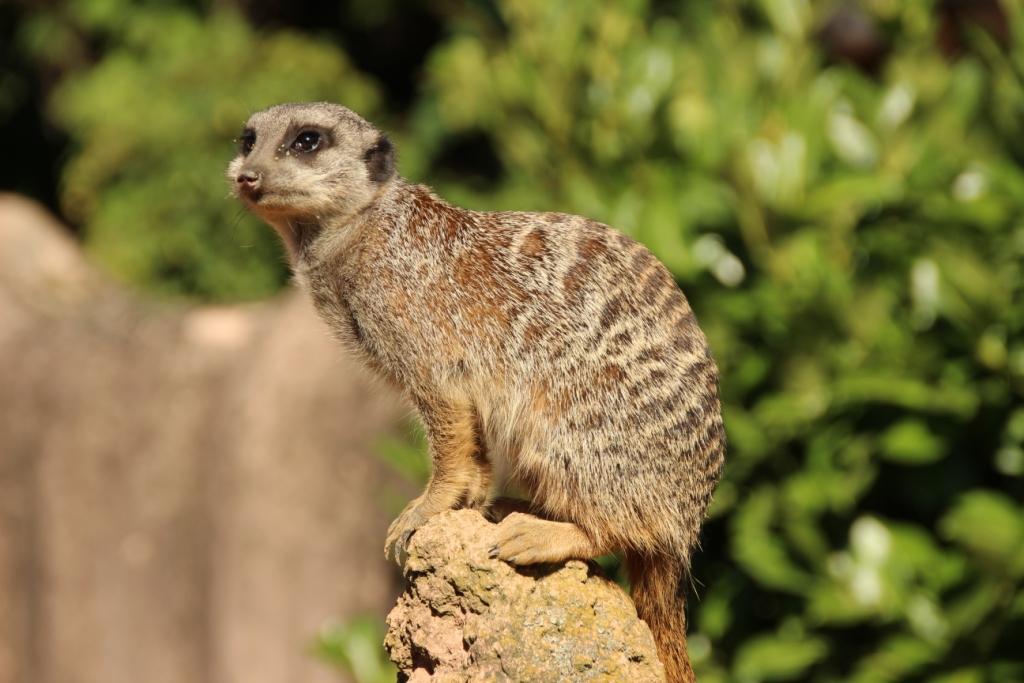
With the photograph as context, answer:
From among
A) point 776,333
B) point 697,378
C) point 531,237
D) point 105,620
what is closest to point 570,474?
point 697,378

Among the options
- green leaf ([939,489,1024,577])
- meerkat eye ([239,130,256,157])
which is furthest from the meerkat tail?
green leaf ([939,489,1024,577])

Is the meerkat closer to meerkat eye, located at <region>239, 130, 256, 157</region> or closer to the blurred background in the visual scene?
meerkat eye, located at <region>239, 130, 256, 157</region>

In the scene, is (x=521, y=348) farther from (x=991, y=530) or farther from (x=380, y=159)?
(x=991, y=530)

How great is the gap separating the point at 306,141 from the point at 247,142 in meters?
0.13

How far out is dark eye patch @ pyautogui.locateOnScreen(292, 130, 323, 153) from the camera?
270cm

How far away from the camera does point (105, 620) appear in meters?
6.34

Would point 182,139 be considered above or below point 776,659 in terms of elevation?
above

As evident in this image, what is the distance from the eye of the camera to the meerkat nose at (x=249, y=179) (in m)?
2.59

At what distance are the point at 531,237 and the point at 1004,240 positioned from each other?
1.79m

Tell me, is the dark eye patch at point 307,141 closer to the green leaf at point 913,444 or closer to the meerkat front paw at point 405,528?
the meerkat front paw at point 405,528

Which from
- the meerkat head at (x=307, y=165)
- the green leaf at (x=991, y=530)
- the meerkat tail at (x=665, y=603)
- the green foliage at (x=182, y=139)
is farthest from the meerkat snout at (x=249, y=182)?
the green foliage at (x=182, y=139)

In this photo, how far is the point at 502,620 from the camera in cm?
227

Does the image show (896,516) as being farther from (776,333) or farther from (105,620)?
(105,620)

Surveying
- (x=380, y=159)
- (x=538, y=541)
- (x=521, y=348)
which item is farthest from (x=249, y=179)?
(x=538, y=541)
